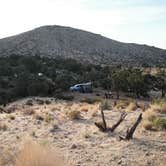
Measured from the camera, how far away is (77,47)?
14800cm

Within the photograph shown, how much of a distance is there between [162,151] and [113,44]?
155773 millimetres

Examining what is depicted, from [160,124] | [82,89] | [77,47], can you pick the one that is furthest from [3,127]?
[77,47]

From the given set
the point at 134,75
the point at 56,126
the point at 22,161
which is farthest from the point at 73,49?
the point at 22,161

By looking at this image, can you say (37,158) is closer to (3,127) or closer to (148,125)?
(148,125)

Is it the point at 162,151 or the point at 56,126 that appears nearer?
the point at 162,151

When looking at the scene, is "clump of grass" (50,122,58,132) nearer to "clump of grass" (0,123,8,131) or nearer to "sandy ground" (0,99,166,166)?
"sandy ground" (0,99,166,166)

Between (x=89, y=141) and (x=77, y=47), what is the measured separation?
439ft

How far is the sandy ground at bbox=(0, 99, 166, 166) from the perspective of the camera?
12.4 m

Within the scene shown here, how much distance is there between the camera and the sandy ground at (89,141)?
40.8ft

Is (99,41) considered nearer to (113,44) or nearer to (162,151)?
(113,44)

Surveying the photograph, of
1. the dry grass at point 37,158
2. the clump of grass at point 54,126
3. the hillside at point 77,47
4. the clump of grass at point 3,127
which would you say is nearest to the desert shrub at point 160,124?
the clump of grass at point 54,126

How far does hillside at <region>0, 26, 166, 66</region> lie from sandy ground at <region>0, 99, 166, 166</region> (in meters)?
108

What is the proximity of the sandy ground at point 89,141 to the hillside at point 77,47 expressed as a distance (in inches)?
4233

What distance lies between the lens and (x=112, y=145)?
559 inches
